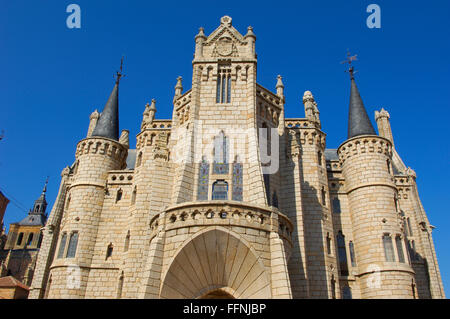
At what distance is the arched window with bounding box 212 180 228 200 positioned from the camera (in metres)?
19.6

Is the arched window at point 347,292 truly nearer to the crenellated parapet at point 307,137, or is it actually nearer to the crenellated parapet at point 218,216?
the crenellated parapet at point 307,137

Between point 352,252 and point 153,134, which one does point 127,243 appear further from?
point 352,252

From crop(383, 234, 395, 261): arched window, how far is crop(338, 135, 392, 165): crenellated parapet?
5.93 meters

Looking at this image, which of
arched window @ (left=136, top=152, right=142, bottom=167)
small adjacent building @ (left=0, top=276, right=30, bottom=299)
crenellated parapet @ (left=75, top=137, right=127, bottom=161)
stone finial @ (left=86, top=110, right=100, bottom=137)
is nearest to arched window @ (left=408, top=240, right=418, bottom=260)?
arched window @ (left=136, top=152, right=142, bottom=167)

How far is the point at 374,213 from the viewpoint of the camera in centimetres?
2473

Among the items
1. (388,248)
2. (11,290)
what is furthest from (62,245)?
(11,290)

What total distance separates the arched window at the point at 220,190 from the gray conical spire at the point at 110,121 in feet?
41.9

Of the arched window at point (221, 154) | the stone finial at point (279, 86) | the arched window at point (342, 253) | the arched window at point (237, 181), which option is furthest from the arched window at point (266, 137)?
the arched window at point (342, 253)

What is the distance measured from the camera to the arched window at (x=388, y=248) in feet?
76.5

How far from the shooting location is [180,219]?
15055 mm

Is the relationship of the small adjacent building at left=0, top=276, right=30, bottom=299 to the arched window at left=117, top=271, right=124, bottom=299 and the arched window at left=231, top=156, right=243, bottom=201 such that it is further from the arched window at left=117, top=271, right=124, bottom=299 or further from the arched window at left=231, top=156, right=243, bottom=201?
the arched window at left=231, top=156, right=243, bottom=201

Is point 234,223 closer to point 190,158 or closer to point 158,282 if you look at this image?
point 158,282

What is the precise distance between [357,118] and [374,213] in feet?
24.8

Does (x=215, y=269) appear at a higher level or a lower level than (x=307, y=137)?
lower
